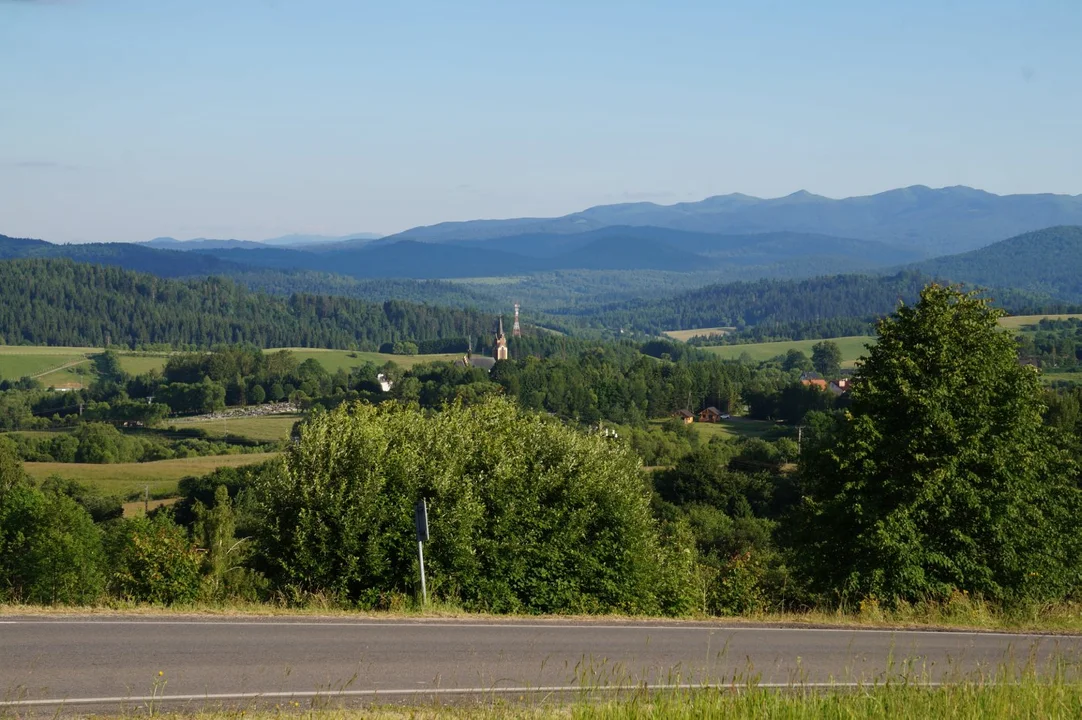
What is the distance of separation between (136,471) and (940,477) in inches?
3182

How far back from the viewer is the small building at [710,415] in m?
143

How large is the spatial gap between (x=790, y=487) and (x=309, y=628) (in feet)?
212

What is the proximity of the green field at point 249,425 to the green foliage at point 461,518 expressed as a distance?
100 metres

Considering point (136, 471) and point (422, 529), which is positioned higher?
point (422, 529)

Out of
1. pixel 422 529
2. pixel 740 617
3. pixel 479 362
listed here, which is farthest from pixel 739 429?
pixel 422 529

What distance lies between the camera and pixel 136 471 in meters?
94.4

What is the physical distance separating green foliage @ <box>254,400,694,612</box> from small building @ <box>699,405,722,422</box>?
11875cm

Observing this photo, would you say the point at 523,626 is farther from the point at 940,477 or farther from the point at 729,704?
the point at 940,477

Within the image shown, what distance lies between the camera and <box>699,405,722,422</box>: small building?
143150 millimetres

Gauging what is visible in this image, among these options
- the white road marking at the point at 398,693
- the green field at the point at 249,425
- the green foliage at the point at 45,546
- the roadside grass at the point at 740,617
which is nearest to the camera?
the white road marking at the point at 398,693

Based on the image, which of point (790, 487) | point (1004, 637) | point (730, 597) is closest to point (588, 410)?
point (790, 487)

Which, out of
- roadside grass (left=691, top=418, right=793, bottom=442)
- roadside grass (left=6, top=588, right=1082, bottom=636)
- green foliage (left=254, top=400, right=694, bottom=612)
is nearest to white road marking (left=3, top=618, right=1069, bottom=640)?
roadside grass (left=6, top=588, right=1082, bottom=636)

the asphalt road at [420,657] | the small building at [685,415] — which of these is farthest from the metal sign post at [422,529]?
the small building at [685,415]

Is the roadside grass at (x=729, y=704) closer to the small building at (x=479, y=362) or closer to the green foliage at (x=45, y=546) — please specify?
the green foliage at (x=45, y=546)
